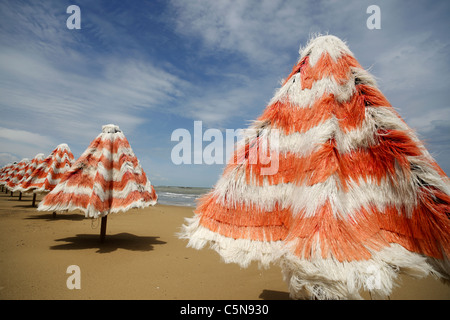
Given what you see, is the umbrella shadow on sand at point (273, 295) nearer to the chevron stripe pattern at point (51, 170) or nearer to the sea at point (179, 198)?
the sea at point (179, 198)

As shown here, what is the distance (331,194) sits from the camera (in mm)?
1358

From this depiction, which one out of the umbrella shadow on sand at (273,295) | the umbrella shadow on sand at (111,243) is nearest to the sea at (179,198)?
the umbrella shadow on sand at (111,243)

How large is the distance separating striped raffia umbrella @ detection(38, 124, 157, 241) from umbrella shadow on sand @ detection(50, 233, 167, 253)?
1.41ft

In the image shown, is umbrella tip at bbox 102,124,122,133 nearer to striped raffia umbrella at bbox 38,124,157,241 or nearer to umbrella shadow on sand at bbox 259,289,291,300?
striped raffia umbrella at bbox 38,124,157,241

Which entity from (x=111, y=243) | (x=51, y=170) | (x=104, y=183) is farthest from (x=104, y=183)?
(x=51, y=170)

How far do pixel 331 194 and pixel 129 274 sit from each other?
4651 millimetres

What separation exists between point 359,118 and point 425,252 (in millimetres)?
993

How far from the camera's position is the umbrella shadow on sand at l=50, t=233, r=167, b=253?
6.17 meters

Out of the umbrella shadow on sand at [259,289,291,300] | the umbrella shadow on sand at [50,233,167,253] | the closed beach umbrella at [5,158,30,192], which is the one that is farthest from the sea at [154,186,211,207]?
the closed beach umbrella at [5,158,30,192]

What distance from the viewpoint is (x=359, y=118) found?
5.46 ft

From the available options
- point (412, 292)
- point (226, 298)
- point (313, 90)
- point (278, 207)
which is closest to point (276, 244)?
point (278, 207)

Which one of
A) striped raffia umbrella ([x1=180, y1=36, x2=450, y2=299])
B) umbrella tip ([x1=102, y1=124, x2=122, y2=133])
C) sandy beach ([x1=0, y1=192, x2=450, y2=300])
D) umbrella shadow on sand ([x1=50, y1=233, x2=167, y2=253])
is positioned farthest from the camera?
umbrella tip ([x1=102, y1=124, x2=122, y2=133])

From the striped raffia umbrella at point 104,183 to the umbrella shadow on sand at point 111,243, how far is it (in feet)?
1.41
